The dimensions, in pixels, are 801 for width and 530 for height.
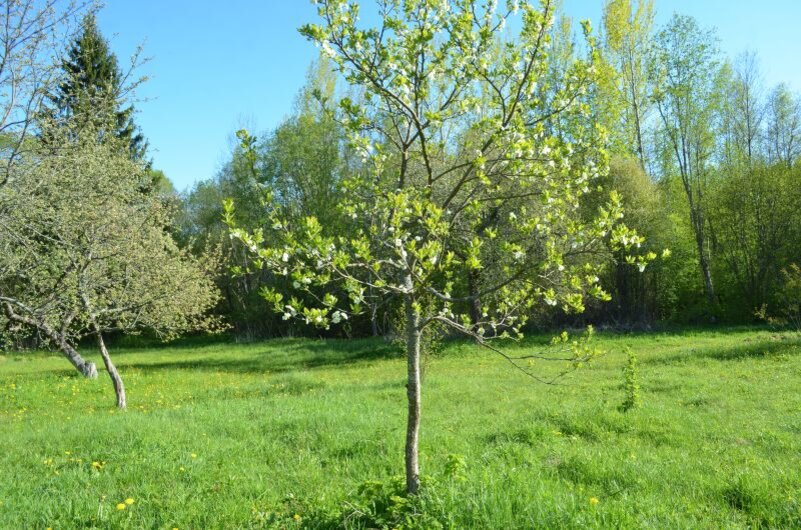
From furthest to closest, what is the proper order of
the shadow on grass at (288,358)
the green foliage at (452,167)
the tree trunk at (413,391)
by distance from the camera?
1. the shadow on grass at (288,358)
2. the tree trunk at (413,391)
3. the green foliage at (452,167)

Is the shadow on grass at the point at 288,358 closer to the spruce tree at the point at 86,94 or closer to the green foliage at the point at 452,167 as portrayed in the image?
the spruce tree at the point at 86,94

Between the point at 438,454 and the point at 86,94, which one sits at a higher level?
the point at 86,94

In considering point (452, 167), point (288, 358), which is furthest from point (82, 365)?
point (452, 167)

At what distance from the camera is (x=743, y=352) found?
1620 cm

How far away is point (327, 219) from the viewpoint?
31297 millimetres

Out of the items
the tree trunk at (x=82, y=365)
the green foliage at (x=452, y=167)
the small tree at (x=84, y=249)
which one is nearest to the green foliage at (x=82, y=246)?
the small tree at (x=84, y=249)

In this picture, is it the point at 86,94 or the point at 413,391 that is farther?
the point at 86,94

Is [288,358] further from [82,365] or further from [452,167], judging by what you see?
[452,167]

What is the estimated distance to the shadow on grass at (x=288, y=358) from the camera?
2208 centimetres

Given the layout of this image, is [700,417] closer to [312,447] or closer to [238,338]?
[312,447]

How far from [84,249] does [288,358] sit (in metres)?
13.3

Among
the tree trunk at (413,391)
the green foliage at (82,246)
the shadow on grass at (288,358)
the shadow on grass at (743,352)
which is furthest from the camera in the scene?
the shadow on grass at (288,358)

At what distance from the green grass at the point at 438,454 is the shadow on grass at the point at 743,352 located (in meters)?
0.66

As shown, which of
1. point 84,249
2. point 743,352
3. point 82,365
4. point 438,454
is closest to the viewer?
point 438,454
